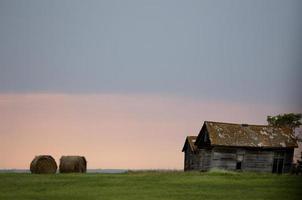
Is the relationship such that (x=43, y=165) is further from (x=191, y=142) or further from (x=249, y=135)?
(x=249, y=135)

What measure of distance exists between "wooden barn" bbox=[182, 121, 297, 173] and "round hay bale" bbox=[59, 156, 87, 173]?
11.5 m

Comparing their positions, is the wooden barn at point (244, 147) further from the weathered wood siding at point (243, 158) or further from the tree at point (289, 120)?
the tree at point (289, 120)

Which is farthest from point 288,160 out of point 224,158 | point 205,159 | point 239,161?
point 205,159

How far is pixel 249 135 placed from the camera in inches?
1838

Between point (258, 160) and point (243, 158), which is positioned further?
point (258, 160)

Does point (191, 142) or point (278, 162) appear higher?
point (191, 142)

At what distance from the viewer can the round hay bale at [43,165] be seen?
36.0m

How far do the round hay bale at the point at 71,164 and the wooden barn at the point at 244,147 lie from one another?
1155cm

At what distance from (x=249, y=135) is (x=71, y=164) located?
16.3 m

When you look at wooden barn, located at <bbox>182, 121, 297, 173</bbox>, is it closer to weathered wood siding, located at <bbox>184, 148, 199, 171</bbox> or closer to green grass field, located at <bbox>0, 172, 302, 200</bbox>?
weathered wood siding, located at <bbox>184, 148, 199, 171</bbox>

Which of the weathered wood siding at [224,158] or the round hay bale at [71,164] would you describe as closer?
the round hay bale at [71,164]

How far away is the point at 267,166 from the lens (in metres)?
46.1

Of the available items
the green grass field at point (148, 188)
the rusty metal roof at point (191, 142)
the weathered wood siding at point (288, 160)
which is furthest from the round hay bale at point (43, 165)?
the weathered wood siding at point (288, 160)

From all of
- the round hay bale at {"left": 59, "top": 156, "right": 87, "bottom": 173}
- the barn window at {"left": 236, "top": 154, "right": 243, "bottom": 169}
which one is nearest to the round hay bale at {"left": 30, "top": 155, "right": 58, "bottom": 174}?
the round hay bale at {"left": 59, "top": 156, "right": 87, "bottom": 173}
